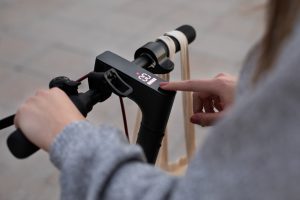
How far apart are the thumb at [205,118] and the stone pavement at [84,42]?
0.97 m

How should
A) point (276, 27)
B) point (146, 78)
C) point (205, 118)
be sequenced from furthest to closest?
point (205, 118) → point (146, 78) → point (276, 27)

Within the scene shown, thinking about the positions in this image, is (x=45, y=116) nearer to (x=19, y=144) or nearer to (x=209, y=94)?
(x=19, y=144)

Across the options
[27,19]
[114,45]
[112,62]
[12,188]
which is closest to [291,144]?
[112,62]

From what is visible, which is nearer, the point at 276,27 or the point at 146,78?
the point at 276,27

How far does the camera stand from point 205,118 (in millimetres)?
827

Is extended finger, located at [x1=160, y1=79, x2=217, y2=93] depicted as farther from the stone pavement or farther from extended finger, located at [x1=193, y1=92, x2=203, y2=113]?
the stone pavement

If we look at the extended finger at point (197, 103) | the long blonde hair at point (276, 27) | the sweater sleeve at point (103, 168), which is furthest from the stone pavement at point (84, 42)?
the long blonde hair at point (276, 27)

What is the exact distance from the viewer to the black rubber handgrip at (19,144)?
0.61 metres

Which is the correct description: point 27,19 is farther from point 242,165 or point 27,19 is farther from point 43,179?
point 242,165

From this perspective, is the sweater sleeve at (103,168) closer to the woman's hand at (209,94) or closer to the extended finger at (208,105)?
the woman's hand at (209,94)

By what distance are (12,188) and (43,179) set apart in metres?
0.12

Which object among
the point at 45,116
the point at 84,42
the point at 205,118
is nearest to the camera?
the point at 45,116

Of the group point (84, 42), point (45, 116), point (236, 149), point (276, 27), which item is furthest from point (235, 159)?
point (84, 42)

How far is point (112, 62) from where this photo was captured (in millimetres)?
732
